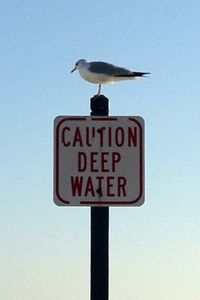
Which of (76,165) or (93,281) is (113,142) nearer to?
(76,165)

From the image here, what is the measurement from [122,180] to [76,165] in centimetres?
36

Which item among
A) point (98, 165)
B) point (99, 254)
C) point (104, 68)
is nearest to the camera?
point (99, 254)

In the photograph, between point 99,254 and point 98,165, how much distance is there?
0.65m

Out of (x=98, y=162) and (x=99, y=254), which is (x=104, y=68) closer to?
(x=98, y=162)

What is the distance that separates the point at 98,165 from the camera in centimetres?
571

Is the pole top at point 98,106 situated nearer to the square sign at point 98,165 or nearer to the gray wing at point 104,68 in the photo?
the square sign at point 98,165

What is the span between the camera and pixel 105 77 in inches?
308

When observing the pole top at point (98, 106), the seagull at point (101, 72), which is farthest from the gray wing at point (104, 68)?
the pole top at point (98, 106)

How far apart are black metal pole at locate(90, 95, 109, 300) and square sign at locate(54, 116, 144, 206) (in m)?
0.12

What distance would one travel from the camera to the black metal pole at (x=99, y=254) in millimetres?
5473

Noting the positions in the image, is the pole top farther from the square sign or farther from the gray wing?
the gray wing

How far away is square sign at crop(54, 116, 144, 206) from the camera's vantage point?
5.71 m

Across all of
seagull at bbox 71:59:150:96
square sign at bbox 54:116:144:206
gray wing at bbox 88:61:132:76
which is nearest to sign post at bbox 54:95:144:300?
square sign at bbox 54:116:144:206

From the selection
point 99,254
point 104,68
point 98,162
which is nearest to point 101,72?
point 104,68
